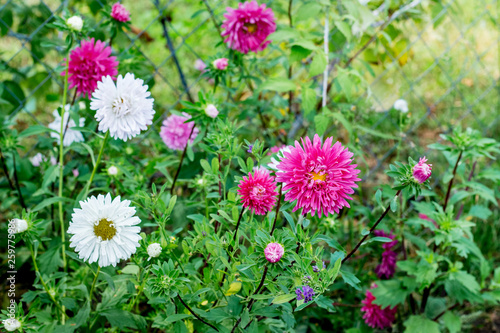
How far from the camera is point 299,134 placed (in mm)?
1981

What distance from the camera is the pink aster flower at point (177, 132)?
1.42m

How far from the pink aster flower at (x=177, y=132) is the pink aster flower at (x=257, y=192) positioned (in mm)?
518

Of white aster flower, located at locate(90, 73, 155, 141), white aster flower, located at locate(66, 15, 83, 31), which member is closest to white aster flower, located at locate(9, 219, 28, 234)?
white aster flower, located at locate(90, 73, 155, 141)

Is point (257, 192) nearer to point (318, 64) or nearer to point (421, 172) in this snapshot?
point (421, 172)

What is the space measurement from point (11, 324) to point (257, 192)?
2.05ft

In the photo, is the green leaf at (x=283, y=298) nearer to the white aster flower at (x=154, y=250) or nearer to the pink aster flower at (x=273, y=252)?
the pink aster flower at (x=273, y=252)

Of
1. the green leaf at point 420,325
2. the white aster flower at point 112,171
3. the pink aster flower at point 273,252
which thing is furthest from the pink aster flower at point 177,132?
the green leaf at point 420,325

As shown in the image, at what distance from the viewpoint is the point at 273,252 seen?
0.84 metres

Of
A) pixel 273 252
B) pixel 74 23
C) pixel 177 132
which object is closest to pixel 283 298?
pixel 273 252

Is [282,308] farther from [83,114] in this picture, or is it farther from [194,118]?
[83,114]

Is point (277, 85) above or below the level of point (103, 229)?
above

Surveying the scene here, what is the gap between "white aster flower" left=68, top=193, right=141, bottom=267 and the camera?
2.98ft

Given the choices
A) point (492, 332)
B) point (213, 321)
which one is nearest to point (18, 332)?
point (213, 321)

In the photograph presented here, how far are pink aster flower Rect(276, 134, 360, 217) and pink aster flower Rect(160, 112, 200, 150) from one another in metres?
0.60
